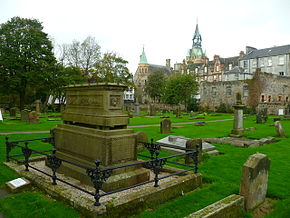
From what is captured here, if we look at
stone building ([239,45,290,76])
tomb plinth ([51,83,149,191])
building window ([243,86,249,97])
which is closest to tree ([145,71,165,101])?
stone building ([239,45,290,76])

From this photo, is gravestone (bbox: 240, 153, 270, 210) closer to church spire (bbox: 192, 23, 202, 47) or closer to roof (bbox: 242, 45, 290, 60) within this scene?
roof (bbox: 242, 45, 290, 60)

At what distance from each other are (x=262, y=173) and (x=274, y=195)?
45.6 inches

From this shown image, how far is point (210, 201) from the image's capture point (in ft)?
18.2

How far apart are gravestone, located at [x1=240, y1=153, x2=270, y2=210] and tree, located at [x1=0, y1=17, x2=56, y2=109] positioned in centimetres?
3558

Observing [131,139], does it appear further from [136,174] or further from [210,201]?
[210,201]

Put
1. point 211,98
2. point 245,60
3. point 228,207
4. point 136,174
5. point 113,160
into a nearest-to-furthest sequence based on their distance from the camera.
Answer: point 228,207
point 113,160
point 136,174
point 211,98
point 245,60

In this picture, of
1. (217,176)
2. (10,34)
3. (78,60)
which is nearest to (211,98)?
(78,60)

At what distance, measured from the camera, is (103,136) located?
5891mm

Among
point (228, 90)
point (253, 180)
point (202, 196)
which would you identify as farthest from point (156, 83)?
point (253, 180)

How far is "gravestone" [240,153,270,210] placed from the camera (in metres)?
5.23

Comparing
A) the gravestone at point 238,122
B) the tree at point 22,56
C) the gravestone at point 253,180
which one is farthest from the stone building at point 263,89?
the gravestone at point 253,180

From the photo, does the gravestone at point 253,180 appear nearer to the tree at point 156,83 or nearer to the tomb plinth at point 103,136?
the tomb plinth at point 103,136

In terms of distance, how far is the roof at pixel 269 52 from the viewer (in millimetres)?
52981

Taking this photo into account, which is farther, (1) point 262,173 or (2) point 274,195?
(2) point 274,195
